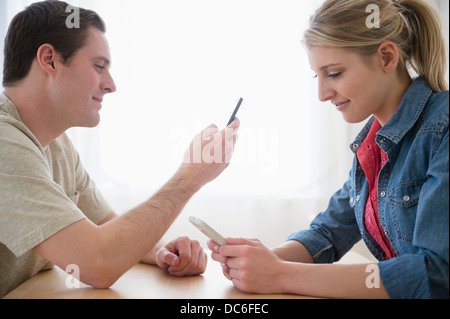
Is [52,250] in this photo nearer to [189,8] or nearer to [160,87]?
[160,87]

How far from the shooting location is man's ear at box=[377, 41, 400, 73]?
0.99 metres

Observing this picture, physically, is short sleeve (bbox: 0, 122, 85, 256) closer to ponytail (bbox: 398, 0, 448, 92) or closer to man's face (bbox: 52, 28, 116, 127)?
man's face (bbox: 52, 28, 116, 127)

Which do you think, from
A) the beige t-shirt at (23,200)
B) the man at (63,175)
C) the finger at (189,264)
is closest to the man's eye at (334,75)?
the man at (63,175)

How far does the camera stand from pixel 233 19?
239 centimetres

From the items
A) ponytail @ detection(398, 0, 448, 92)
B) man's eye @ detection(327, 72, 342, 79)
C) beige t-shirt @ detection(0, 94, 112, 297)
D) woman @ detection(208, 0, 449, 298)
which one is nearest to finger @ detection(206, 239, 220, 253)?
woman @ detection(208, 0, 449, 298)

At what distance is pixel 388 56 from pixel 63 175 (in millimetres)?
951

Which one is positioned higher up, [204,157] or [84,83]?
[84,83]

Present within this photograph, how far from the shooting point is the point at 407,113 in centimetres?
91

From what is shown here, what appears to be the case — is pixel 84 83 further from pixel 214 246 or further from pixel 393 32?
pixel 393 32

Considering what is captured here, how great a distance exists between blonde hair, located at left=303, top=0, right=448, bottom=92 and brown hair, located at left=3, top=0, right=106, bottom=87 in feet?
2.11

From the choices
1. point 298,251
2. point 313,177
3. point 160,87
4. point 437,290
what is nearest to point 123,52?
point 160,87

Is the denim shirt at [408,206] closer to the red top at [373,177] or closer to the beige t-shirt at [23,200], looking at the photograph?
the red top at [373,177]

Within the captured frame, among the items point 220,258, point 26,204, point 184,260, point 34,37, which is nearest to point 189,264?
point 184,260

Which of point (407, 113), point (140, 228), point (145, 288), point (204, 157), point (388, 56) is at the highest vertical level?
point (388, 56)
